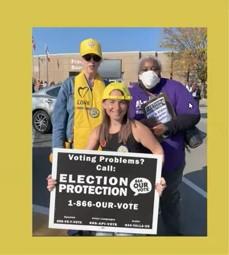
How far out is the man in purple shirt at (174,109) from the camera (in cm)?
383

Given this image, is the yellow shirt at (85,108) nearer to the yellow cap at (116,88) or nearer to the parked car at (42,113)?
the yellow cap at (116,88)

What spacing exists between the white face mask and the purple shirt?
65mm

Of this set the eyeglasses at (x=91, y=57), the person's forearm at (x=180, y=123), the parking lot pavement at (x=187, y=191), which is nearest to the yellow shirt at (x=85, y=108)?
the eyeglasses at (x=91, y=57)

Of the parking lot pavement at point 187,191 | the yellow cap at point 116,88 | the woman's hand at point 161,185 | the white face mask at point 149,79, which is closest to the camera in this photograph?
the yellow cap at point 116,88

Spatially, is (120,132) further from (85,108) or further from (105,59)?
(105,59)

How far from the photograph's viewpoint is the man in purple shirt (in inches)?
151

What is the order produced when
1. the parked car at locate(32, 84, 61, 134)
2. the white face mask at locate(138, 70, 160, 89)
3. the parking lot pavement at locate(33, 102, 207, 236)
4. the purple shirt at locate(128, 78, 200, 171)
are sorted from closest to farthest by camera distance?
the white face mask at locate(138, 70, 160, 89) → the purple shirt at locate(128, 78, 200, 171) → the parking lot pavement at locate(33, 102, 207, 236) → the parked car at locate(32, 84, 61, 134)

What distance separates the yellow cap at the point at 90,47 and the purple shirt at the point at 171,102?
435 mm

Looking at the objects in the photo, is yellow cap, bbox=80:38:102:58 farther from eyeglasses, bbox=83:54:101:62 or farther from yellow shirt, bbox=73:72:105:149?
yellow shirt, bbox=73:72:105:149

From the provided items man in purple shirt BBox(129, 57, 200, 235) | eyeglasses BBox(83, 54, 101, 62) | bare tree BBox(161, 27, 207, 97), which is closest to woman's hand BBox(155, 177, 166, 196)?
man in purple shirt BBox(129, 57, 200, 235)

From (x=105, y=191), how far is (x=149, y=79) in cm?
96

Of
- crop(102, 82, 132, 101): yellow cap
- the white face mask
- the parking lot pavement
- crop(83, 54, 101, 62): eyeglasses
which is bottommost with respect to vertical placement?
the parking lot pavement

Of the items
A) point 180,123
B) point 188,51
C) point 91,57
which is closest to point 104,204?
point 180,123

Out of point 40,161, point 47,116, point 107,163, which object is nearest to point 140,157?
point 107,163
